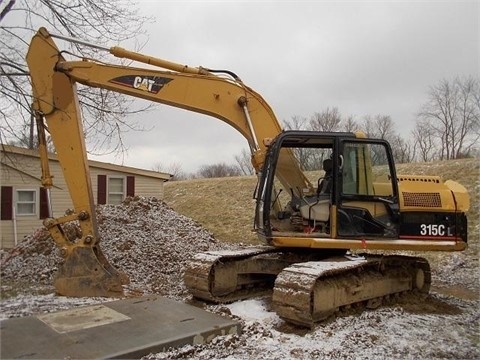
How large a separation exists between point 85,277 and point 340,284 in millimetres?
3638

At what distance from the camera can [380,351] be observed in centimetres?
540

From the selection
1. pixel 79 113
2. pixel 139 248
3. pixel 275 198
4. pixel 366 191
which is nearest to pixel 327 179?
pixel 366 191

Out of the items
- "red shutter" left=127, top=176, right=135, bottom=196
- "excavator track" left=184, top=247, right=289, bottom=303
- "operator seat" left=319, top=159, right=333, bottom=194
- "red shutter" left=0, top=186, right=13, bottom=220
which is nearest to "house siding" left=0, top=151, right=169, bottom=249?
"red shutter" left=0, top=186, right=13, bottom=220

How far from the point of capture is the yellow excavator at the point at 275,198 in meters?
6.92

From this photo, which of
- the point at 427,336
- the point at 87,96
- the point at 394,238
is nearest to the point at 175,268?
the point at 87,96

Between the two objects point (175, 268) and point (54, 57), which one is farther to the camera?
point (175, 268)

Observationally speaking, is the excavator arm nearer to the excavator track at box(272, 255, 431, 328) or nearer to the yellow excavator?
the yellow excavator

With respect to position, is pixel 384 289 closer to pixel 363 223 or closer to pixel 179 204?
pixel 363 223

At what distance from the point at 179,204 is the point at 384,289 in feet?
57.4

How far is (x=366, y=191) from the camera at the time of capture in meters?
6.99

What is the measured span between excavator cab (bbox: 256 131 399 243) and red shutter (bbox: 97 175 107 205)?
35.9 ft

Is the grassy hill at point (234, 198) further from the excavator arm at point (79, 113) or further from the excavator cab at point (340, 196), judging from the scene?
the excavator arm at point (79, 113)

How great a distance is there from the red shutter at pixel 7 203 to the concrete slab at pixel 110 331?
1040 centimetres

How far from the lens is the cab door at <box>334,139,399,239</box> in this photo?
6.88 metres
